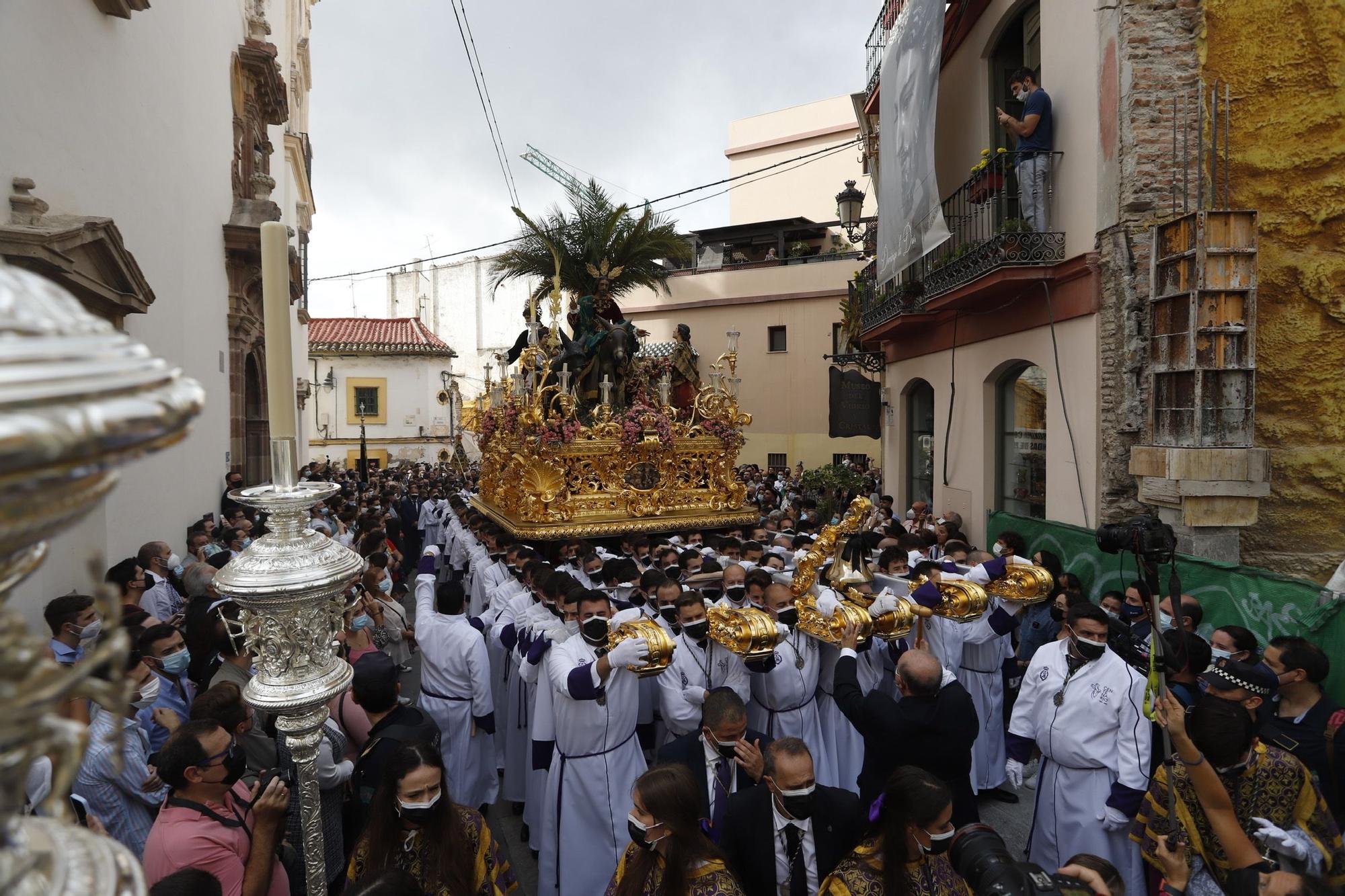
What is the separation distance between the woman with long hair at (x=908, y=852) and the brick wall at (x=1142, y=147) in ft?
20.7

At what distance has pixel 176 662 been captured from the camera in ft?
12.8

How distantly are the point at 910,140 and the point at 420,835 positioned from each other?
10798 millimetres

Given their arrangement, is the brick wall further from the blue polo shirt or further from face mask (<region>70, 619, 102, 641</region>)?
face mask (<region>70, 619, 102, 641</region>)

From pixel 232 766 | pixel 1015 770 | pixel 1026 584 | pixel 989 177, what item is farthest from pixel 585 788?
pixel 989 177

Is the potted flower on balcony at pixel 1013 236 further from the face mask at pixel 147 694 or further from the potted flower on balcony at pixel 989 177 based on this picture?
the face mask at pixel 147 694

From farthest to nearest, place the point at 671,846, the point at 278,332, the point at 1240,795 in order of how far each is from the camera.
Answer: the point at 1240,795 → the point at 671,846 → the point at 278,332

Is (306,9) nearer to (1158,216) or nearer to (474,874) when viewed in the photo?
(1158,216)

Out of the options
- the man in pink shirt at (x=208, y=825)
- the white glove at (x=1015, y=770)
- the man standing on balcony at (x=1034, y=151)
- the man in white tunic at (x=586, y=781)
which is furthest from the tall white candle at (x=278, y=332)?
the man standing on balcony at (x=1034, y=151)

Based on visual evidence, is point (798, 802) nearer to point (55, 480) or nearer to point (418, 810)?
point (418, 810)

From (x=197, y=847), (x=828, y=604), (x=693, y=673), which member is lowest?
(x=693, y=673)

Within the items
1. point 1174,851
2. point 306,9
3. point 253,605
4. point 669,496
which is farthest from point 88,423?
point 306,9

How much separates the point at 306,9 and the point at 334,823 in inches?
1033

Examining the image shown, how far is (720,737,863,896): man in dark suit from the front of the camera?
2859mm

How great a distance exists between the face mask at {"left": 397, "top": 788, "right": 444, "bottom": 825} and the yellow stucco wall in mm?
8008
